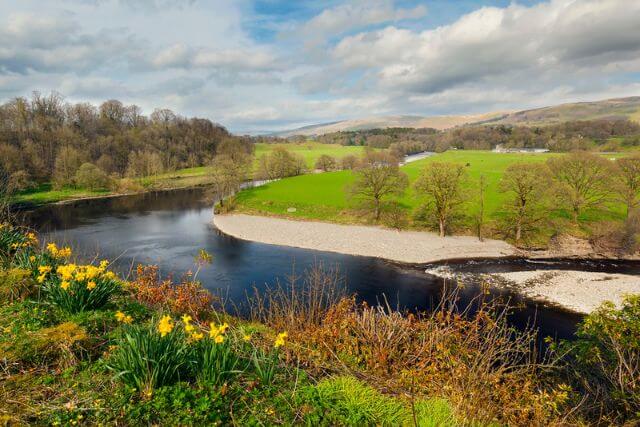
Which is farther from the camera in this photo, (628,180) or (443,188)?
(443,188)

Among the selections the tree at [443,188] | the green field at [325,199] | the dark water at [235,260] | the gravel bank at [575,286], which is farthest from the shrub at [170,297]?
the green field at [325,199]

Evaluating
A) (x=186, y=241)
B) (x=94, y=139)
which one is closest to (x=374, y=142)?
(x=94, y=139)

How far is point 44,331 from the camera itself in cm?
556

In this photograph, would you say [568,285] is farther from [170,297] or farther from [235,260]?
[235,260]

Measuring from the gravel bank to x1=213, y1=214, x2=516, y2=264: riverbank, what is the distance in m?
5.53

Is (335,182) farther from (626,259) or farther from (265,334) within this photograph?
(265,334)

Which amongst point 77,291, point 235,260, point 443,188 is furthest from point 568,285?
point 77,291

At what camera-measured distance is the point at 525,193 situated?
30.7m

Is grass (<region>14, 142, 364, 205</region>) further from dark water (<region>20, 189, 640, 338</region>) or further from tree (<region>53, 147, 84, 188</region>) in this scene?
dark water (<region>20, 189, 640, 338</region>)

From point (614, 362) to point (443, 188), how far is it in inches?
1084

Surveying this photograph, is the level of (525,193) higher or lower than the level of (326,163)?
lower

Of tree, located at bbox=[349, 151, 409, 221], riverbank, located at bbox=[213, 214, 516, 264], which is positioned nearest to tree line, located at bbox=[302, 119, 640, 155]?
tree, located at bbox=[349, 151, 409, 221]

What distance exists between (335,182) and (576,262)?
38314 mm

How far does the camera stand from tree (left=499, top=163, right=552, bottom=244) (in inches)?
1198
